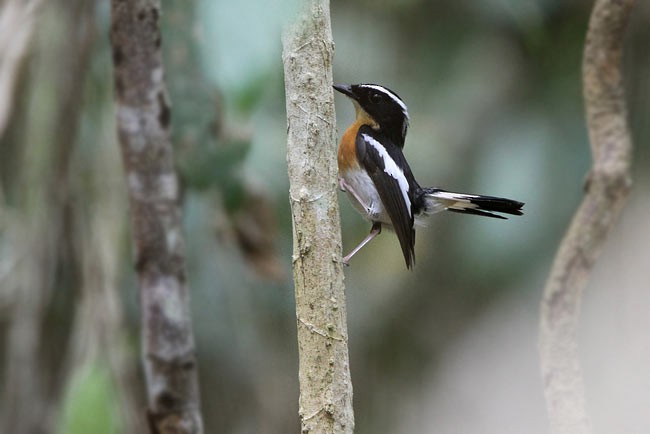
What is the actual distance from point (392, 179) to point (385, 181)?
0.03m

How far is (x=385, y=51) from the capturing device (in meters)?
5.20

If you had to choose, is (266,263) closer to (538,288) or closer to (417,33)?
(538,288)

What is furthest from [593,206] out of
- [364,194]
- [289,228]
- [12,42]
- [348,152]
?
[12,42]

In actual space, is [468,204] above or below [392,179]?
below

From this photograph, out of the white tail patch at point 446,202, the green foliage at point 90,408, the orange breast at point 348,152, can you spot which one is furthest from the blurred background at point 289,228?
the white tail patch at point 446,202

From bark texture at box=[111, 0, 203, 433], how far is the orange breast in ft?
2.06

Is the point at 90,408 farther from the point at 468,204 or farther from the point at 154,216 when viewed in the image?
the point at 468,204

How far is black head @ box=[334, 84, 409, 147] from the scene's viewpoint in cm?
307

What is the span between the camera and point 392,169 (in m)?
2.91

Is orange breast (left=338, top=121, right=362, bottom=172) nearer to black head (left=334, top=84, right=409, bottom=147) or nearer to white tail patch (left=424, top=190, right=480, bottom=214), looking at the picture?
black head (left=334, top=84, right=409, bottom=147)

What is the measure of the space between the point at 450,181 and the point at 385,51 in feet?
3.10

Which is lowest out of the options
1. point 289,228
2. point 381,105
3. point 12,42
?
point 289,228

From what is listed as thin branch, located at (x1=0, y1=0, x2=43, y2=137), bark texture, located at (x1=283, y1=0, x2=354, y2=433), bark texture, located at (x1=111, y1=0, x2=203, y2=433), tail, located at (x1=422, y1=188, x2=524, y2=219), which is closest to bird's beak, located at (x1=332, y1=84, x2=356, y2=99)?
tail, located at (x1=422, y1=188, x2=524, y2=219)

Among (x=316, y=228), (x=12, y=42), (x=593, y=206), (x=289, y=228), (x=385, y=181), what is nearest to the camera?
(x=316, y=228)
